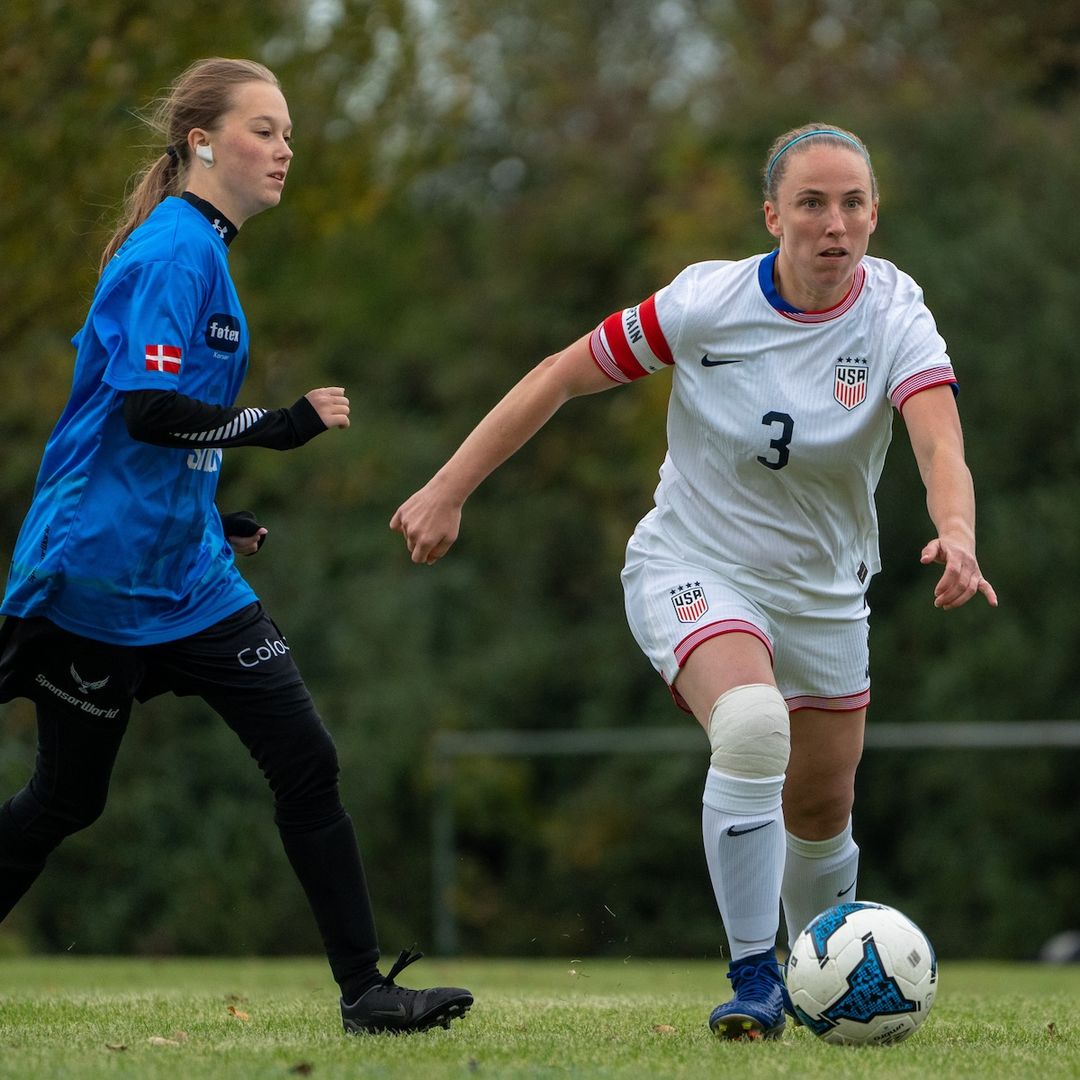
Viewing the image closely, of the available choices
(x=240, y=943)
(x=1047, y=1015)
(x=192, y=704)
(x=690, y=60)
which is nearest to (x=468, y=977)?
(x=1047, y=1015)

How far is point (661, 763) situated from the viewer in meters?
18.8

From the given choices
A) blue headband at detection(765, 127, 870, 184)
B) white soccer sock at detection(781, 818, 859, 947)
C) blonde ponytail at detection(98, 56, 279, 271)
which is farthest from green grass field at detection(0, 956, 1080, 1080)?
blue headband at detection(765, 127, 870, 184)

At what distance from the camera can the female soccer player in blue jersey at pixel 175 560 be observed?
15.5ft

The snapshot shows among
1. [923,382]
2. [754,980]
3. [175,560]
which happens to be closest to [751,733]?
[754,980]

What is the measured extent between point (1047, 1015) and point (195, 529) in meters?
3.04

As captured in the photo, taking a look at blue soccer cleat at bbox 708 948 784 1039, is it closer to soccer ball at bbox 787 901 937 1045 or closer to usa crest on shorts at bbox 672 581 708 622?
soccer ball at bbox 787 901 937 1045

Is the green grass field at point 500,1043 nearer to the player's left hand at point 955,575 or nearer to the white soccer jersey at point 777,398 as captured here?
the player's left hand at point 955,575

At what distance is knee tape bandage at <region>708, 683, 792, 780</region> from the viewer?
190 inches

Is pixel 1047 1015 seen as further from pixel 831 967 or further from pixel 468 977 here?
pixel 468 977

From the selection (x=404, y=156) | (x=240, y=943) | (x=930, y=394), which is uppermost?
(x=404, y=156)

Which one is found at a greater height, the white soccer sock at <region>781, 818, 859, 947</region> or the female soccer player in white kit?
the female soccer player in white kit

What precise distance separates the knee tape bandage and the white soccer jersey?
52 centimetres

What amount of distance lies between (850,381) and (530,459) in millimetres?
20014

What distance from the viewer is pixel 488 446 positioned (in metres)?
5.22
